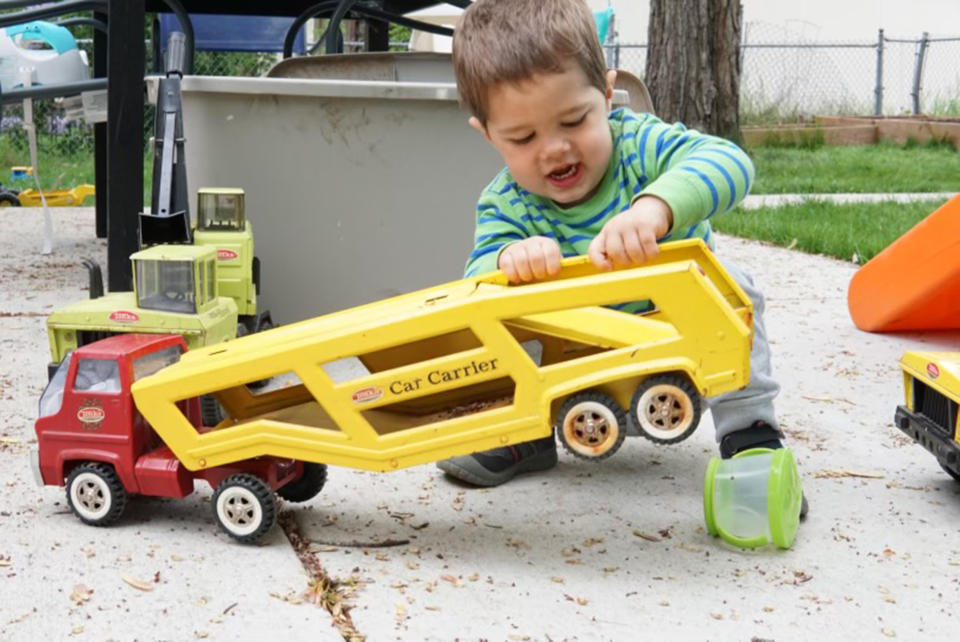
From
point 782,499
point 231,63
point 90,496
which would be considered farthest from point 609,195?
point 231,63

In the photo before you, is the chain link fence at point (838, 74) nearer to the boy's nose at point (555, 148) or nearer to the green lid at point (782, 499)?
the boy's nose at point (555, 148)

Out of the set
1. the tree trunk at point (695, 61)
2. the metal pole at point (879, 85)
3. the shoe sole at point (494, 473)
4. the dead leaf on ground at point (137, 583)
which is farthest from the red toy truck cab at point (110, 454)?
the metal pole at point (879, 85)

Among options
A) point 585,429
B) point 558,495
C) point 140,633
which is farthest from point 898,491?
point 140,633

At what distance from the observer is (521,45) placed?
1583 millimetres

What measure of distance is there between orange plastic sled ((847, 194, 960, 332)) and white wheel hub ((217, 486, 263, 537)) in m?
1.73

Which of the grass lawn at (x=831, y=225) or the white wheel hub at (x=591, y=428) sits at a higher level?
the grass lawn at (x=831, y=225)

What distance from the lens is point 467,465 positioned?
1.84 m

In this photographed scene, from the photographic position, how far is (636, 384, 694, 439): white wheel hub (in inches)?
56.1

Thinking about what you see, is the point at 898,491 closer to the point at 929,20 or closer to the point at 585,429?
the point at 585,429

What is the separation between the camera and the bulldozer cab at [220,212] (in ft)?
7.85

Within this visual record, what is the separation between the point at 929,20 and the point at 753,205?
10098mm

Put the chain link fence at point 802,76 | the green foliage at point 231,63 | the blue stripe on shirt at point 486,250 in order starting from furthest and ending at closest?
1. the green foliage at point 231,63
2. the chain link fence at point 802,76
3. the blue stripe on shirt at point 486,250

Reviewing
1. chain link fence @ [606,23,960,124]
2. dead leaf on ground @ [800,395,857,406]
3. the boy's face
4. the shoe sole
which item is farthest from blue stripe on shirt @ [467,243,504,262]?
chain link fence @ [606,23,960,124]

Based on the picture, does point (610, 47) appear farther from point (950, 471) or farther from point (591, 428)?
point (591, 428)
